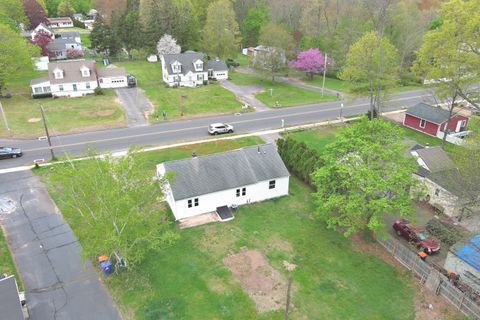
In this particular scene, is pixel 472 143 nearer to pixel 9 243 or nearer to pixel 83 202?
pixel 83 202

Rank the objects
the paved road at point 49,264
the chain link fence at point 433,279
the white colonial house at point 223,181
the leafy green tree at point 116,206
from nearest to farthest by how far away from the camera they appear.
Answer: the chain link fence at point 433,279 < the leafy green tree at point 116,206 < the paved road at point 49,264 < the white colonial house at point 223,181

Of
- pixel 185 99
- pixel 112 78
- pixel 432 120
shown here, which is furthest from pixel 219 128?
pixel 112 78

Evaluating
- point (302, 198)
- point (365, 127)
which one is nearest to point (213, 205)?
point (302, 198)

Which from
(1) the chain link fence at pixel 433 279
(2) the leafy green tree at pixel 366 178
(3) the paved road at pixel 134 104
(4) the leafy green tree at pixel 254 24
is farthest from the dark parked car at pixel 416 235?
(4) the leafy green tree at pixel 254 24

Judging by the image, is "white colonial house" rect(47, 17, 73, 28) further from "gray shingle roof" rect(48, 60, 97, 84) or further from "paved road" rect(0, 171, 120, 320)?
"paved road" rect(0, 171, 120, 320)

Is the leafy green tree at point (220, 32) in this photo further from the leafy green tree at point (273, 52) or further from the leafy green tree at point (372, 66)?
the leafy green tree at point (372, 66)

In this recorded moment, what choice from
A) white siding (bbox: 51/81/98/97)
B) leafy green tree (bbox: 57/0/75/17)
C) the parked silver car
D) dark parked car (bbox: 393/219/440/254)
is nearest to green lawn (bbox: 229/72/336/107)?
the parked silver car
